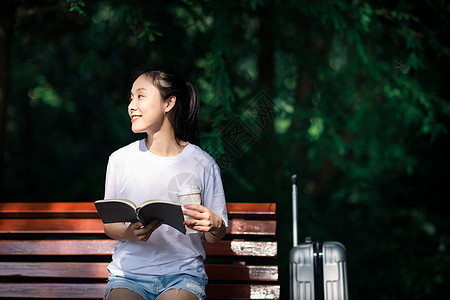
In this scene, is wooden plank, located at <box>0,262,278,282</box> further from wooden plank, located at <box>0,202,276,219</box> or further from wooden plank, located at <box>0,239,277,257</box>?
wooden plank, located at <box>0,202,276,219</box>

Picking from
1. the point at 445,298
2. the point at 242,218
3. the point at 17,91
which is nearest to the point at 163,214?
the point at 242,218

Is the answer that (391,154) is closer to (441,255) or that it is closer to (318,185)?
(441,255)

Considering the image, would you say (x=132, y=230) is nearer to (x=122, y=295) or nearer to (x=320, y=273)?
(x=122, y=295)

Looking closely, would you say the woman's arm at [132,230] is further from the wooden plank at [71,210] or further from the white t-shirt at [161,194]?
the wooden plank at [71,210]

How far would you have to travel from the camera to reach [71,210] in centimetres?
339

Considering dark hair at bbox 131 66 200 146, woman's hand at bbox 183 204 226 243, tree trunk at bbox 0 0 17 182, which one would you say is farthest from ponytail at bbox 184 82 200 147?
tree trunk at bbox 0 0 17 182

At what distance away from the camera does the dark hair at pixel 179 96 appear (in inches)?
110

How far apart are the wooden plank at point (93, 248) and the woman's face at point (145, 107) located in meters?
0.92

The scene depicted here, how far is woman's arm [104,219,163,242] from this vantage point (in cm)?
252

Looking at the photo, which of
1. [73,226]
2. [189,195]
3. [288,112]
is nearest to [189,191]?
[189,195]

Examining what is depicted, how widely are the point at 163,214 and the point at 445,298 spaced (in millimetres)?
4630

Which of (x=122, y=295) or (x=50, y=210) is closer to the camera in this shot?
(x=122, y=295)

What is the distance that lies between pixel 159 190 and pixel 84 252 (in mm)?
944

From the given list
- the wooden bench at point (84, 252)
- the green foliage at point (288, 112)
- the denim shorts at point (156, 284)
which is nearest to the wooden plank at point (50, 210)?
the wooden bench at point (84, 252)
